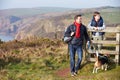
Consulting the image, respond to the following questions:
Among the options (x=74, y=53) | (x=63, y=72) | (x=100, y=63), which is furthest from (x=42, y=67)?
(x=100, y=63)

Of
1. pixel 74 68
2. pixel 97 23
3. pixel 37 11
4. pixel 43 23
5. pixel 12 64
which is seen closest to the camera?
pixel 74 68

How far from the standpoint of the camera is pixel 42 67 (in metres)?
12.5

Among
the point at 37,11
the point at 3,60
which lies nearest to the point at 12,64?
the point at 3,60

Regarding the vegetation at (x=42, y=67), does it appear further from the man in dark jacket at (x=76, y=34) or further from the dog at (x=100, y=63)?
the man in dark jacket at (x=76, y=34)

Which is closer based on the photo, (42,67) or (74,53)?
(74,53)

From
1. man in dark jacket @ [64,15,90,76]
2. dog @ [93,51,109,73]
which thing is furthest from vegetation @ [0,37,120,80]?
man in dark jacket @ [64,15,90,76]

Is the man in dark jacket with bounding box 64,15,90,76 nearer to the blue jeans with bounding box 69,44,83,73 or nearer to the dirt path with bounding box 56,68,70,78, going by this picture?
the blue jeans with bounding box 69,44,83,73

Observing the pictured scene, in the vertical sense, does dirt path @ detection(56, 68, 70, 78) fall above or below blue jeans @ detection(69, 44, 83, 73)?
below

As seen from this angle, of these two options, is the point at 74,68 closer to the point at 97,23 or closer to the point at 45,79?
the point at 45,79

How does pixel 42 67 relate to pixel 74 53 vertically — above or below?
below

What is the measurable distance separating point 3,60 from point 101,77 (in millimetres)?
4930

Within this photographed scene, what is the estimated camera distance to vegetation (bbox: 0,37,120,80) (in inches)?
417

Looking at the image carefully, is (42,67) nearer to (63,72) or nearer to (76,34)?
(63,72)

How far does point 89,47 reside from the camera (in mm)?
11781
